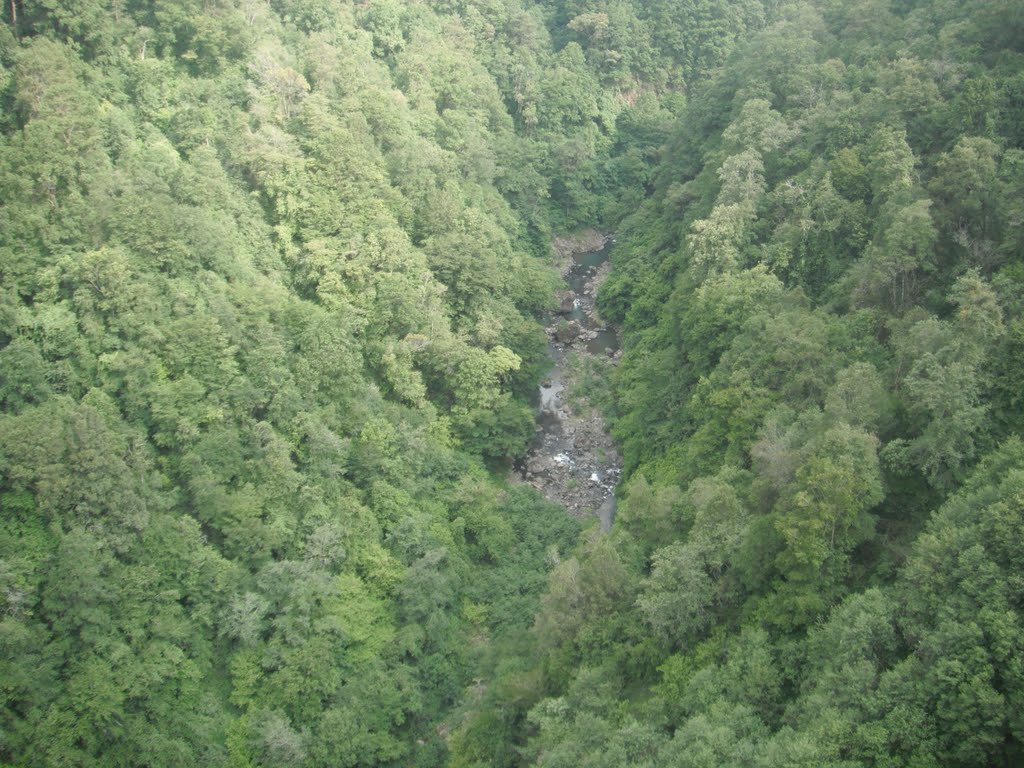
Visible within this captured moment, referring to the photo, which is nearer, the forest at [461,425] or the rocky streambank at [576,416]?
the forest at [461,425]

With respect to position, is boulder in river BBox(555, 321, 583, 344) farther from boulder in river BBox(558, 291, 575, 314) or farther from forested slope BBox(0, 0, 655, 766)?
forested slope BBox(0, 0, 655, 766)

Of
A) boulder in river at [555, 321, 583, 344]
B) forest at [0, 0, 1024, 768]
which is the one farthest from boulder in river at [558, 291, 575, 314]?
forest at [0, 0, 1024, 768]

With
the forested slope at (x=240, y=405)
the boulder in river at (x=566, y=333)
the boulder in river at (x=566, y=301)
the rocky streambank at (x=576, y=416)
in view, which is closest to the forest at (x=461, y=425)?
the forested slope at (x=240, y=405)

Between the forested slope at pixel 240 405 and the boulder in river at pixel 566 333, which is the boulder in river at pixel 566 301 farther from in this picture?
the forested slope at pixel 240 405

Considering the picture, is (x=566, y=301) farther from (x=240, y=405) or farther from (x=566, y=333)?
(x=240, y=405)

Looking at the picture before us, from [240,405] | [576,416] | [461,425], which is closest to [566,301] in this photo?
[576,416]

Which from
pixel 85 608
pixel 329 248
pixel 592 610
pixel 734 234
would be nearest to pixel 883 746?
pixel 592 610

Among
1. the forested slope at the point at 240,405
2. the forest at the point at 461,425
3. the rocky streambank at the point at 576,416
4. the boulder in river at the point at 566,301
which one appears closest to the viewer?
the forest at the point at 461,425
